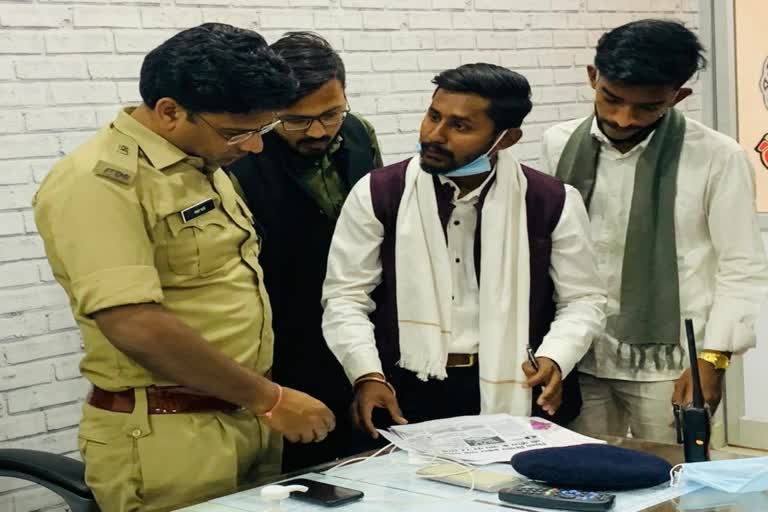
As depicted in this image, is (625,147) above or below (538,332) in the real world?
above

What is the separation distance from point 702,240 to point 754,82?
7.75ft

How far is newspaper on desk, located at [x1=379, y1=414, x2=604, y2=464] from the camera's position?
6.48 ft

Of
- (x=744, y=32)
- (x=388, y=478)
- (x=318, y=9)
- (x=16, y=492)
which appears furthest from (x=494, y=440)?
(x=744, y=32)

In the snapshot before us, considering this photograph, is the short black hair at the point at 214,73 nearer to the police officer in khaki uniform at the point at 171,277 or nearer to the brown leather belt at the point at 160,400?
the police officer in khaki uniform at the point at 171,277

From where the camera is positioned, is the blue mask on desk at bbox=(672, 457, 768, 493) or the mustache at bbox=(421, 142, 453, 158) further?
the mustache at bbox=(421, 142, 453, 158)

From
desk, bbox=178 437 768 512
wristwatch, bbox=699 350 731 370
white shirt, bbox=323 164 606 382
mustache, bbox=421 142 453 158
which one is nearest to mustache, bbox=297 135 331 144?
white shirt, bbox=323 164 606 382

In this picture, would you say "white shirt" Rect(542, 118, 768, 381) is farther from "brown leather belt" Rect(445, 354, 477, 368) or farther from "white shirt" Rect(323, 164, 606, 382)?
"brown leather belt" Rect(445, 354, 477, 368)

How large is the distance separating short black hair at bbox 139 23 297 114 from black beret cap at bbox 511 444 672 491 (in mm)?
797

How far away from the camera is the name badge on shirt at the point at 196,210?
194 cm

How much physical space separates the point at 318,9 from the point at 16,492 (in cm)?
176

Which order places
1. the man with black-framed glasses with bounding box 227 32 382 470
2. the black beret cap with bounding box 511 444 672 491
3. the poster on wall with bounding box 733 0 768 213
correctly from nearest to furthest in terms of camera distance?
the black beret cap with bounding box 511 444 672 491 → the man with black-framed glasses with bounding box 227 32 382 470 → the poster on wall with bounding box 733 0 768 213

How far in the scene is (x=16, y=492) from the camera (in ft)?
9.05

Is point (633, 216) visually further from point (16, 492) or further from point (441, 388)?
point (16, 492)

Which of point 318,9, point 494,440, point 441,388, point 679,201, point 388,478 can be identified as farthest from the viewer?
point 318,9
